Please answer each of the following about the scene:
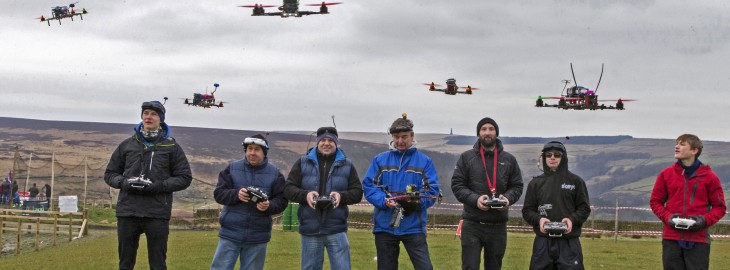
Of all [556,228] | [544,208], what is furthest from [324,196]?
[556,228]

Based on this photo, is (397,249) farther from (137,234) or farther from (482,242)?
(137,234)

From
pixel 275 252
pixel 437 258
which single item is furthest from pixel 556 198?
pixel 275 252

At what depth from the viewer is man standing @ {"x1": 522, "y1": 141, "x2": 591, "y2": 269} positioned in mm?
9086

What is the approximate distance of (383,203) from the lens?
9359mm

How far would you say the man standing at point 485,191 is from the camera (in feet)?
31.0

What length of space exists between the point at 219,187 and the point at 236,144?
161 metres

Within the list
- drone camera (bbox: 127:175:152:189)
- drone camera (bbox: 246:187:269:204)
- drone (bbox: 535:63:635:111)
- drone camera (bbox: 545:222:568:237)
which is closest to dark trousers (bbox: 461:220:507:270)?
drone camera (bbox: 545:222:568:237)

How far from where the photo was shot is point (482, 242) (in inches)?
376

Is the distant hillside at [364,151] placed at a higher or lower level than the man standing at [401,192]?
lower

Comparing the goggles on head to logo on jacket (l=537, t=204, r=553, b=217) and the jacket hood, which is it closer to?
the jacket hood

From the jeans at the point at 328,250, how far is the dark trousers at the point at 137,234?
Result: 1.65 metres

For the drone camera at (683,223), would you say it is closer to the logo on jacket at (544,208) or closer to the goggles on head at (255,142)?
the logo on jacket at (544,208)

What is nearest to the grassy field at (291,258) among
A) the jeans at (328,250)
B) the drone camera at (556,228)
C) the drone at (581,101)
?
the jeans at (328,250)

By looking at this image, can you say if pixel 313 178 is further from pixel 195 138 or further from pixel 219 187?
pixel 195 138
